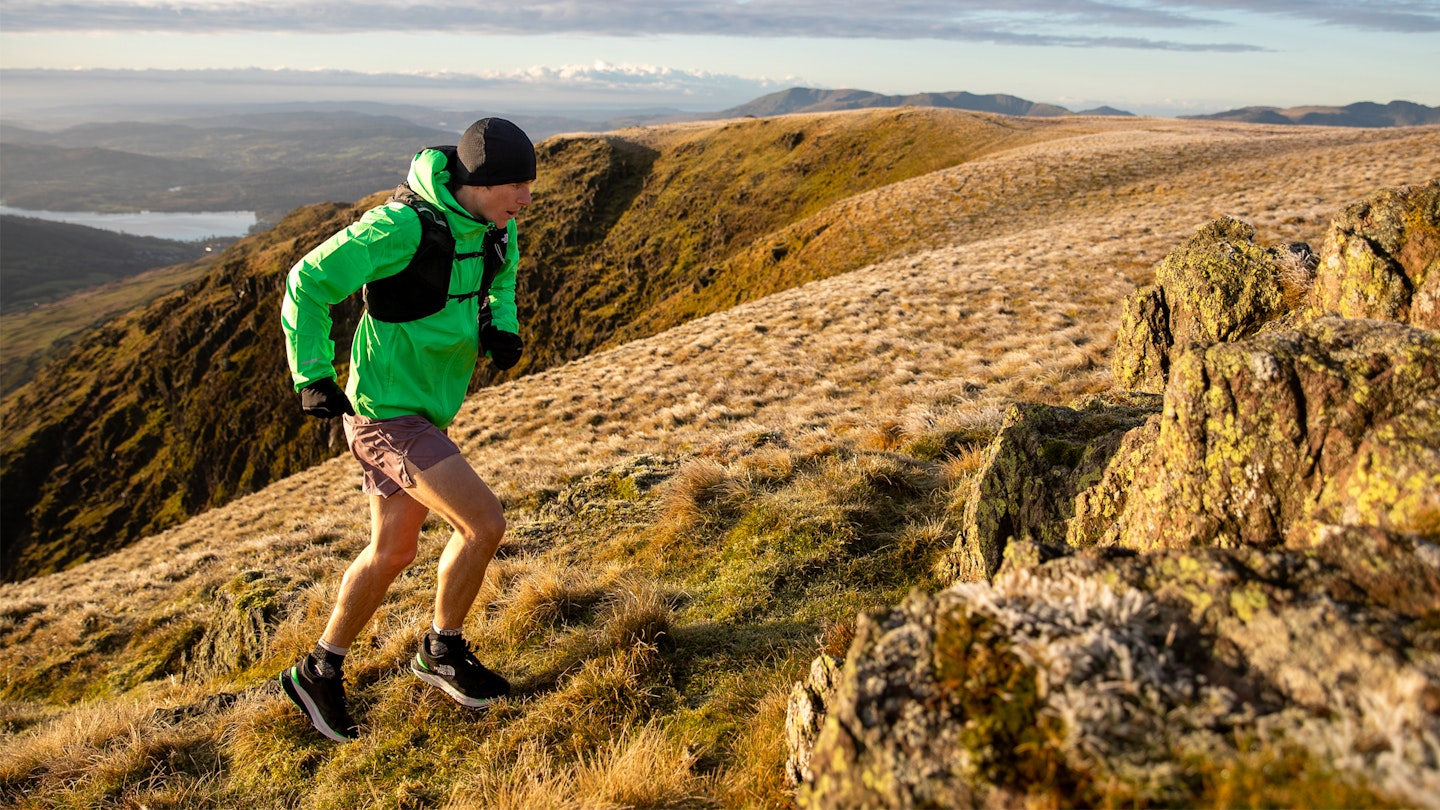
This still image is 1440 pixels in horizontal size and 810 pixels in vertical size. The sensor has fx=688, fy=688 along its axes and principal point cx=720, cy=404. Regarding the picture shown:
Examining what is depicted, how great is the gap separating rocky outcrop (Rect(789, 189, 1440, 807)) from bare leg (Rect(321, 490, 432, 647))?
2870 mm

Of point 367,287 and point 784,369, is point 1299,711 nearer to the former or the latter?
point 367,287

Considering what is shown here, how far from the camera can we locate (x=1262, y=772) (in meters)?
1.76

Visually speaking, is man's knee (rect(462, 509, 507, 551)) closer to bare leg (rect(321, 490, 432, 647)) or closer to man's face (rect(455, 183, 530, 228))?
bare leg (rect(321, 490, 432, 647))

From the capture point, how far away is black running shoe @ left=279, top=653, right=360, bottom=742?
4543mm

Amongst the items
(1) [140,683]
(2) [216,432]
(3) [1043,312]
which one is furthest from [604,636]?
(2) [216,432]

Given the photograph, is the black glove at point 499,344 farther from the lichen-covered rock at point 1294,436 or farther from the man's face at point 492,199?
the lichen-covered rock at point 1294,436

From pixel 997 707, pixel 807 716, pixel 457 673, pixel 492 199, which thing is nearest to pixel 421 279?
pixel 492 199

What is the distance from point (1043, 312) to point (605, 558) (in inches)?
558

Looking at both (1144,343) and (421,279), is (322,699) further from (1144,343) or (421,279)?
(1144,343)

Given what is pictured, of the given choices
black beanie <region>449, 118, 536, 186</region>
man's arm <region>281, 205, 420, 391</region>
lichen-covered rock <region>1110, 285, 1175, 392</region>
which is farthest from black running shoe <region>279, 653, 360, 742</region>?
lichen-covered rock <region>1110, 285, 1175, 392</region>

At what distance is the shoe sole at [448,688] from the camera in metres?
4.46

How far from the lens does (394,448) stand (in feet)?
14.6

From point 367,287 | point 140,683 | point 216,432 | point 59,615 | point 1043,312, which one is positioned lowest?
point 216,432

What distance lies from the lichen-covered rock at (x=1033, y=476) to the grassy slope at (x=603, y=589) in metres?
0.71
